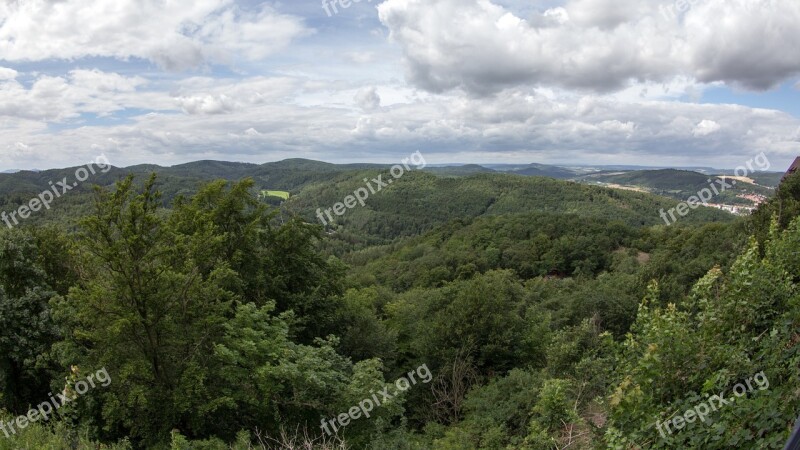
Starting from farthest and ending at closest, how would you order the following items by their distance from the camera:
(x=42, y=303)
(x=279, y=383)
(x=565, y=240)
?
(x=565, y=240) → (x=42, y=303) → (x=279, y=383)

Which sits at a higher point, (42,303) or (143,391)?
(42,303)

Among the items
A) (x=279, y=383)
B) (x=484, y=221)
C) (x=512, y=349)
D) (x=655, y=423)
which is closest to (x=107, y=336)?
(x=279, y=383)

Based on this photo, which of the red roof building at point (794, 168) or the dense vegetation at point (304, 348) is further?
the red roof building at point (794, 168)

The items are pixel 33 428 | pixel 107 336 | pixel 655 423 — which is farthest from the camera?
pixel 107 336

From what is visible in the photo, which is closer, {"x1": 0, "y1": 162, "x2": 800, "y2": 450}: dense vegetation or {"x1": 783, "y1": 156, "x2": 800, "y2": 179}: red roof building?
{"x1": 0, "y1": 162, "x2": 800, "y2": 450}: dense vegetation

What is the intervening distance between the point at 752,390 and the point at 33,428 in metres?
13.3

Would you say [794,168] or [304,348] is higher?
[794,168]

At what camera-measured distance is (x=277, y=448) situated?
1158 centimetres

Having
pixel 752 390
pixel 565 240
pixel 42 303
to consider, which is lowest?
pixel 565 240

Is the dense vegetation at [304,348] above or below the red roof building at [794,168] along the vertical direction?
below

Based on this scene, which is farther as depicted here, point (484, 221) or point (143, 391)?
point (484, 221)

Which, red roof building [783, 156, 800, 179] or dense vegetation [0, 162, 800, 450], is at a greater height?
red roof building [783, 156, 800, 179]

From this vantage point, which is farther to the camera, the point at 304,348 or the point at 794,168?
the point at 794,168

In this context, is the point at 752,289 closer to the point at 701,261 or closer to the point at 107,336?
the point at 107,336
